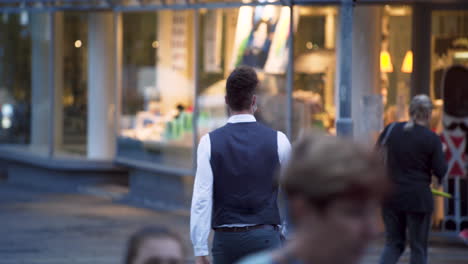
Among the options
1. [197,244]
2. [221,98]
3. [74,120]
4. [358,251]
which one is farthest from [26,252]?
[358,251]

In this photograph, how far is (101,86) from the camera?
16156 mm

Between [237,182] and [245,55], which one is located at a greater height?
[245,55]

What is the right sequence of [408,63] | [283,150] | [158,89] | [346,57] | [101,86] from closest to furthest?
[283,150] → [346,57] → [408,63] → [158,89] → [101,86]

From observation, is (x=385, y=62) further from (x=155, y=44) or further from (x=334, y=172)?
(x=334, y=172)

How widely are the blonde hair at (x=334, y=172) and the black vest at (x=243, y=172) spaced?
2.77 metres

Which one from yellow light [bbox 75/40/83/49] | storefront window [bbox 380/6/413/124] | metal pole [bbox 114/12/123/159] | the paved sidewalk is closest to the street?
the paved sidewalk

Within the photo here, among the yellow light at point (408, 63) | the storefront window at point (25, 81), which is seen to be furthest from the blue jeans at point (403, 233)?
the storefront window at point (25, 81)

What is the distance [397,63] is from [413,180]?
401cm

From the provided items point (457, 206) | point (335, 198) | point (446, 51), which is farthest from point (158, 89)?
point (335, 198)

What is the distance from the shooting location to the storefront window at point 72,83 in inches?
651

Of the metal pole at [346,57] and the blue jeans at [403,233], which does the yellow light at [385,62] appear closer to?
the metal pole at [346,57]

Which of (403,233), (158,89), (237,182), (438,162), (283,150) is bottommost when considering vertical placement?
(403,233)

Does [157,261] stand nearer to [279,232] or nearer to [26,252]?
[279,232]

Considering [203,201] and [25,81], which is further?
[25,81]
